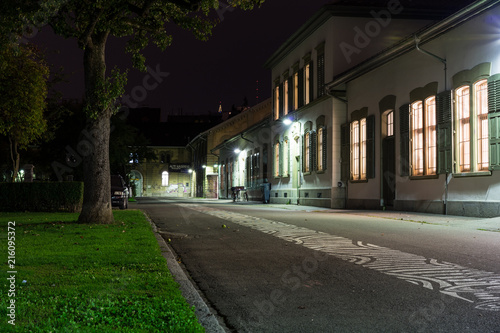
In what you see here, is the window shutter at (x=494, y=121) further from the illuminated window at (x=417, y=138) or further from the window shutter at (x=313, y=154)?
the window shutter at (x=313, y=154)

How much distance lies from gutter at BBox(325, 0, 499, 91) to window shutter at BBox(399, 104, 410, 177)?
2.26 m

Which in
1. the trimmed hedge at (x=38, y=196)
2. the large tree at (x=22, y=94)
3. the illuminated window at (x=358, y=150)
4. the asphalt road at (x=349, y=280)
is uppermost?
the large tree at (x=22, y=94)

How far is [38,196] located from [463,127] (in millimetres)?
15865

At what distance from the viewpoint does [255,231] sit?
13172mm

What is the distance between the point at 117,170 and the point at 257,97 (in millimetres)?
24068

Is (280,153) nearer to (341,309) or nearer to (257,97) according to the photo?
(257,97)

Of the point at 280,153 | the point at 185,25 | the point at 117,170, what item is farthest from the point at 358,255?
the point at 117,170

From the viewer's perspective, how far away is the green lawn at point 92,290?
4.00 m

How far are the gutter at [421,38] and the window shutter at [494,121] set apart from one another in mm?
2420

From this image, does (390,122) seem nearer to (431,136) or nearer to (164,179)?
(431,136)

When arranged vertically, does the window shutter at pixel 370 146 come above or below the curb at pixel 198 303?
above

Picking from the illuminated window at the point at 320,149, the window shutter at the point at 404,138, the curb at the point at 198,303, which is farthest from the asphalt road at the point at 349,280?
the illuminated window at the point at 320,149

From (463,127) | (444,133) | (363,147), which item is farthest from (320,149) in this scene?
(463,127)

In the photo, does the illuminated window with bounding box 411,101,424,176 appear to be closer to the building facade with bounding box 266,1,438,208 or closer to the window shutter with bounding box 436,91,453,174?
the window shutter with bounding box 436,91,453,174
